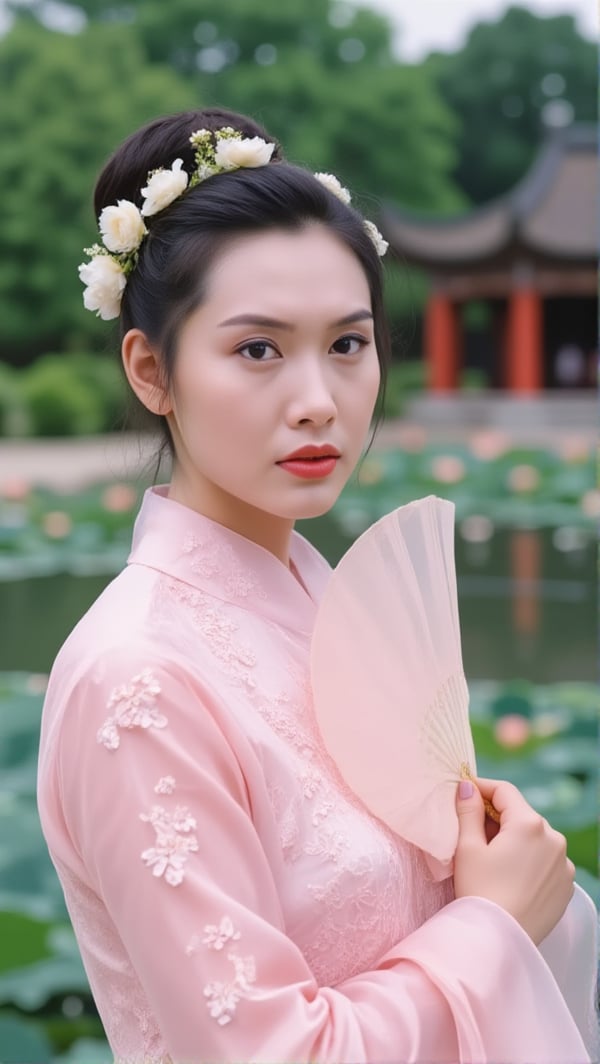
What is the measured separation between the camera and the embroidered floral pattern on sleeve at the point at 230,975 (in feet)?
2.62

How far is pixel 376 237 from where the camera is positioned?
109cm

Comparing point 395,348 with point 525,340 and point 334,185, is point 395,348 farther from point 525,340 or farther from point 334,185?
point 525,340

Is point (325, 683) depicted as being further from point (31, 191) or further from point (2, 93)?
point (2, 93)

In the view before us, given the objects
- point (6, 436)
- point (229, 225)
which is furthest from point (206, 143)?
point (6, 436)

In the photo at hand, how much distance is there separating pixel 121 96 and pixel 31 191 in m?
1.83

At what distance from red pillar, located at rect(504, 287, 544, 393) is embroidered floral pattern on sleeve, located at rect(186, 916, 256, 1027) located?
15.7m

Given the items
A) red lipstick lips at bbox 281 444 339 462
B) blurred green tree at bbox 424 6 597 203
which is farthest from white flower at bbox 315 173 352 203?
blurred green tree at bbox 424 6 597 203

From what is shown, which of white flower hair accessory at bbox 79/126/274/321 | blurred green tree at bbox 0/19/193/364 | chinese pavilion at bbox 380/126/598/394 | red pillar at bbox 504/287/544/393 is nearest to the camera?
white flower hair accessory at bbox 79/126/274/321

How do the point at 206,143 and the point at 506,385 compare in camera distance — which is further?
the point at 506,385

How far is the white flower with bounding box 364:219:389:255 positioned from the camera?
1.07m

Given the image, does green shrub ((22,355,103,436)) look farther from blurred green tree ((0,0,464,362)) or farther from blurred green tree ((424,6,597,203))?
blurred green tree ((424,6,597,203))

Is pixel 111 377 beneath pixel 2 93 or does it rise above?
beneath

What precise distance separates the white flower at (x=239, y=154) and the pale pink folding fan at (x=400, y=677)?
306 mm

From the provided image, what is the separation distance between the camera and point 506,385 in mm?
18125
